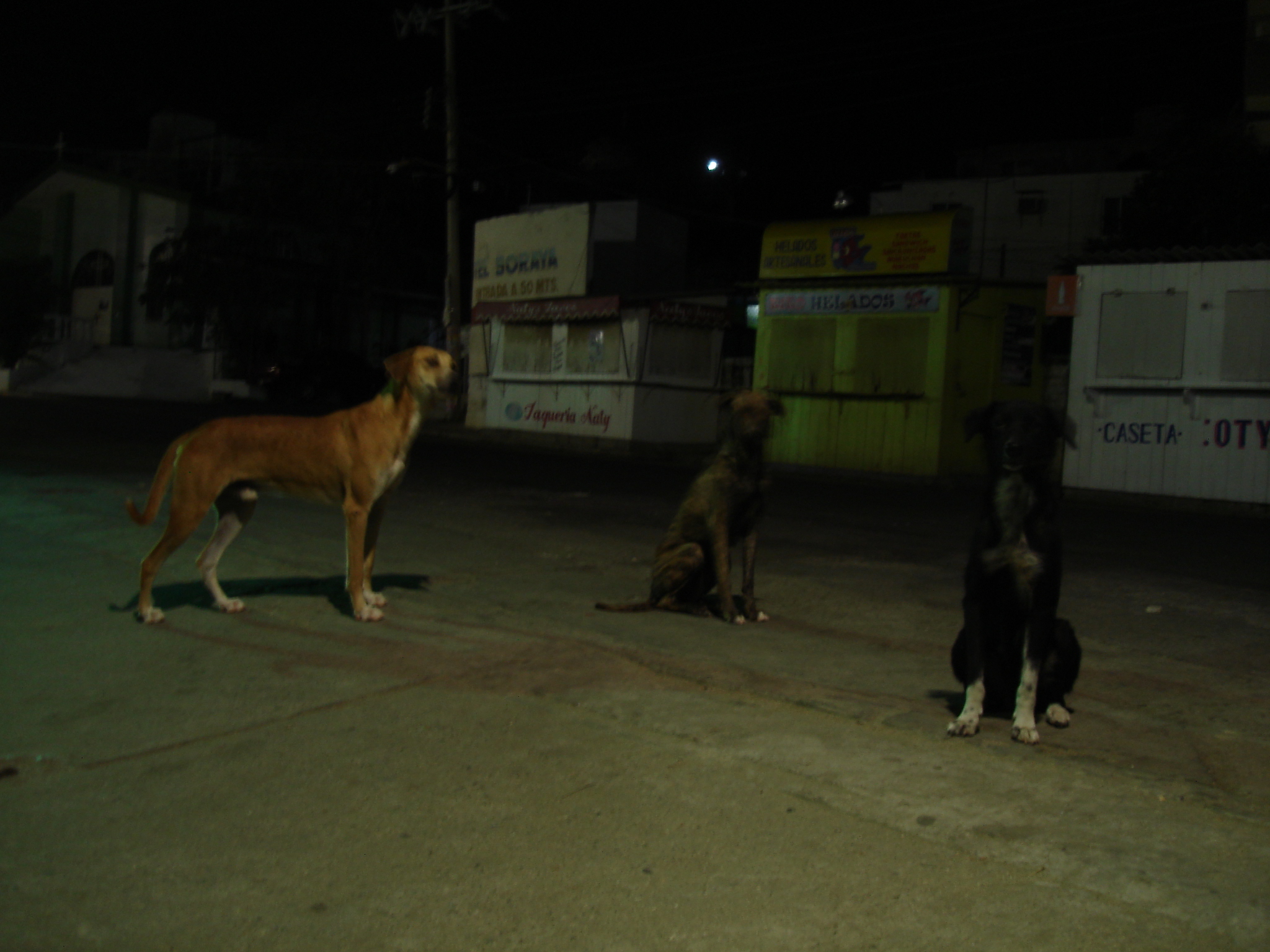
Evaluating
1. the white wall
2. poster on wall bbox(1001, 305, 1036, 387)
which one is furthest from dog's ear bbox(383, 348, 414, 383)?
poster on wall bbox(1001, 305, 1036, 387)

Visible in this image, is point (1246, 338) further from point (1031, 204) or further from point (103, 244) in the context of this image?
point (103, 244)

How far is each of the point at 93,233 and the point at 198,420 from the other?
863 inches

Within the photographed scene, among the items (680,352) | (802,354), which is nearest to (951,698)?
(802,354)

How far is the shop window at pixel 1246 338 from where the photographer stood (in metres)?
14.6

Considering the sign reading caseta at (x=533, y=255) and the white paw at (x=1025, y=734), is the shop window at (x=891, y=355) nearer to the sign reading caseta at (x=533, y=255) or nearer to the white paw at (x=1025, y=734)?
the sign reading caseta at (x=533, y=255)

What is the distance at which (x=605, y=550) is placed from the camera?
29.4ft

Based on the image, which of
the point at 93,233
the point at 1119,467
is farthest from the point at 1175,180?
the point at 93,233

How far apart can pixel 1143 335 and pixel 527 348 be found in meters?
14.4

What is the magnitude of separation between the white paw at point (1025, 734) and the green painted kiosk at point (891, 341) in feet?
45.1

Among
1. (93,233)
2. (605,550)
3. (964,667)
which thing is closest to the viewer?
(964,667)

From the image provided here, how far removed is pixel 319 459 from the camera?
230 inches

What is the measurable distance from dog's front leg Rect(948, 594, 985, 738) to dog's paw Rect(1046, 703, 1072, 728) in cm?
35

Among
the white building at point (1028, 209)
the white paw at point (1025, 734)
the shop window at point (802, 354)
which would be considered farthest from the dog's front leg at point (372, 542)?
the white building at point (1028, 209)

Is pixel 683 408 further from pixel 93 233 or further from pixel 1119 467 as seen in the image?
pixel 93 233
